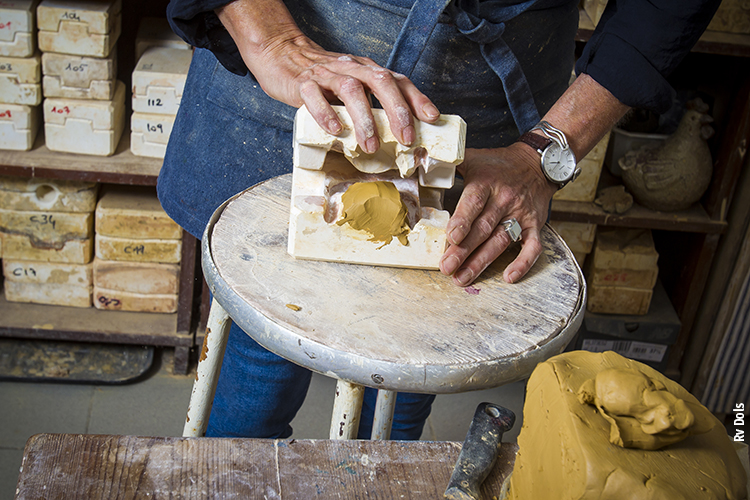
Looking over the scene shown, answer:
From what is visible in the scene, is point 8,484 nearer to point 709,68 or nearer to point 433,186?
point 433,186

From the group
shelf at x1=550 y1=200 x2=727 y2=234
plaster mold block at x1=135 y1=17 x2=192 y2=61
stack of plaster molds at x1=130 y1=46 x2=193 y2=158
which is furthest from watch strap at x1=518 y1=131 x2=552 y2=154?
plaster mold block at x1=135 y1=17 x2=192 y2=61

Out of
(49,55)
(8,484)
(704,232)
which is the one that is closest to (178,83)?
(49,55)

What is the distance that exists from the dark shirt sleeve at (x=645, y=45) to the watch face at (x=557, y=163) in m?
0.12

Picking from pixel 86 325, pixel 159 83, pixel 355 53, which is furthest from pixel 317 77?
pixel 86 325

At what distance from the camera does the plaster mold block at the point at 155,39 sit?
173 centimetres

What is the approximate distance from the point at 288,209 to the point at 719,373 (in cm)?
162

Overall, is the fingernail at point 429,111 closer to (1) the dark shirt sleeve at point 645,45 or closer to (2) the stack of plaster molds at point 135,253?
(1) the dark shirt sleeve at point 645,45

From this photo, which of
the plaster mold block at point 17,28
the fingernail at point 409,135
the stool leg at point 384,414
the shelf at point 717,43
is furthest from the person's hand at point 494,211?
the plaster mold block at point 17,28

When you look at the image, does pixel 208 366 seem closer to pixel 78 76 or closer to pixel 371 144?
pixel 371 144

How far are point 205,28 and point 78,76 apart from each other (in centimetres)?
83

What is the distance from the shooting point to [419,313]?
761 millimetres

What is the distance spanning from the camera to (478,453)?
0.80 meters

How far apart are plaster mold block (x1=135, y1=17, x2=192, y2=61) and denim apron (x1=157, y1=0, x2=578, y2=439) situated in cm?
64

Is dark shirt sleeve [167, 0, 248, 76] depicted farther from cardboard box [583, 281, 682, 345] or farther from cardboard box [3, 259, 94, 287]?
cardboard box [583, 281, 682, 345]
